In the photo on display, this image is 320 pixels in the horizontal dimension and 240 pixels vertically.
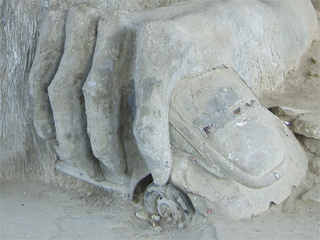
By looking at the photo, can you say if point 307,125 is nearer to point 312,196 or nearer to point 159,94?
point 312,196

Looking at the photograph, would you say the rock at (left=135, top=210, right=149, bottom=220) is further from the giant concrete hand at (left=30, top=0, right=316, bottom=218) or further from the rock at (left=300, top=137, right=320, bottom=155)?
the rock at (left=300, top=137, right=320, bottom=155)

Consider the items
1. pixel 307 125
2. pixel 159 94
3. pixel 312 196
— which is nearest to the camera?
pixel 159 94

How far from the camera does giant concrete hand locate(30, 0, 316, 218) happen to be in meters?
1.37

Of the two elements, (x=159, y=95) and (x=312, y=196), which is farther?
(x=312, y=196)

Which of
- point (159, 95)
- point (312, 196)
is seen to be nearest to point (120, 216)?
point (159, 95)

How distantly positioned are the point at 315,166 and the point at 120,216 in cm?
60

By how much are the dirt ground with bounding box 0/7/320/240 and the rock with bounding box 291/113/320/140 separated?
7 centimetres

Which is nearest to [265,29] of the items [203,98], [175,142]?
[203,98]

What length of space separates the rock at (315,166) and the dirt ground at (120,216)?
0.06ft

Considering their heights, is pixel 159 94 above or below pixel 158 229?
above

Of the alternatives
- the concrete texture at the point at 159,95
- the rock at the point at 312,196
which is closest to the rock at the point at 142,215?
the concrete texture at the point at 159,95

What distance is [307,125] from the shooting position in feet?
5.24

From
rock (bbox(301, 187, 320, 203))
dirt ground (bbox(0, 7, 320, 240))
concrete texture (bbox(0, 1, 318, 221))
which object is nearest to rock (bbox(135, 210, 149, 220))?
dirt ground (bbox(0, 7, 320, 240))

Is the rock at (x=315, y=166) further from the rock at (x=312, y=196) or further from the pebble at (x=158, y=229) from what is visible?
the pebble at (x=158, y=229)
